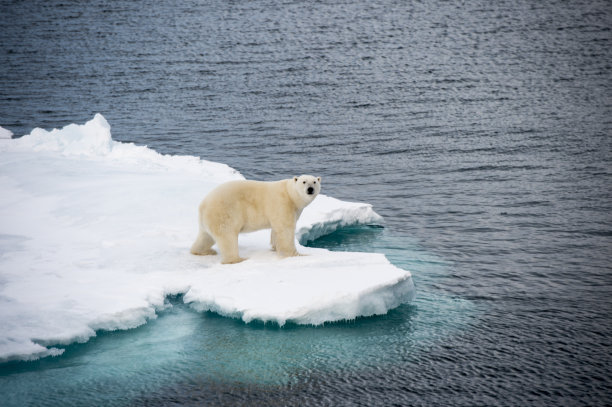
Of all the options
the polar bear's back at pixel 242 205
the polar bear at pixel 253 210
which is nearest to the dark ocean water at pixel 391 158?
the polar bear at pixel 253 210

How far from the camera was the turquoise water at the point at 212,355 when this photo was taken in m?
7.71

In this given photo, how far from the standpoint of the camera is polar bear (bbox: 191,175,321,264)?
33.7 ft

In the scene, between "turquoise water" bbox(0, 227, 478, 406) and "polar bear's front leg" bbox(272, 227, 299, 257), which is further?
"polar bear's front leg" bbox(272, 227, 299, 257)

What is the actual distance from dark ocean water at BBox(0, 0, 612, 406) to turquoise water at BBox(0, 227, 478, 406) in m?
0.03

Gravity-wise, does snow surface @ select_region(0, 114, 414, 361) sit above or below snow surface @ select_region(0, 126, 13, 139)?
below

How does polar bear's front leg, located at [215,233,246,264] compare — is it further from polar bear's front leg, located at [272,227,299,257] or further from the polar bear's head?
the polar bear's head

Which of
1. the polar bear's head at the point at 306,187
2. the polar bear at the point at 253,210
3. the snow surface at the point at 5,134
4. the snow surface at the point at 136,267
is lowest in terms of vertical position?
the snow surface at the point at 136,267

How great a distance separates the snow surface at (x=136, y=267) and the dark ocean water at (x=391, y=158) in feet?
0.98

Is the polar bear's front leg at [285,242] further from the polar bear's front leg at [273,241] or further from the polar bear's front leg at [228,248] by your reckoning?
the polar bear's front leg at [228,248]

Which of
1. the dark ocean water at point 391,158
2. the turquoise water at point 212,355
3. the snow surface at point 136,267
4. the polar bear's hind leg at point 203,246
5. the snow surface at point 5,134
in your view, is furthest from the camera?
the snow surface at point 5,134

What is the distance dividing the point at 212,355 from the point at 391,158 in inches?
493

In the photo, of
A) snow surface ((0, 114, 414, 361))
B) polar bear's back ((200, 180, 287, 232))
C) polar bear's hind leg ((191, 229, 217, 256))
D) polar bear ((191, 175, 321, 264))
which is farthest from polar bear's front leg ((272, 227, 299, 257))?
polar bear's hind leg ((191, 229, 217, 256))

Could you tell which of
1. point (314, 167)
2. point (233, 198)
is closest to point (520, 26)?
point (314, 167)

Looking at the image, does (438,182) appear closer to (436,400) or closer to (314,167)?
(314,167)
